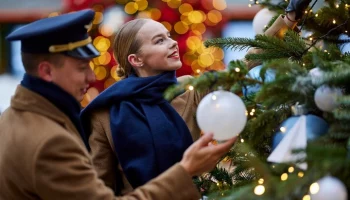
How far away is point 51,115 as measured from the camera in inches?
70.2

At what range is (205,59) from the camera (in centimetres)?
484

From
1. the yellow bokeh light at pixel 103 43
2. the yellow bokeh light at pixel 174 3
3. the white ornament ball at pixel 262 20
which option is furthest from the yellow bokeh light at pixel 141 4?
the white ornament ball at pixel 262 20

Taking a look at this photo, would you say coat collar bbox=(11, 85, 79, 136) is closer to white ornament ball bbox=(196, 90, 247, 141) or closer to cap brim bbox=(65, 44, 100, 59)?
cap brim bbox=(65, 44, 100, 59)

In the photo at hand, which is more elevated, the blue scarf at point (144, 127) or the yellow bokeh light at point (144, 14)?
the blue scarf at point (144, 127)

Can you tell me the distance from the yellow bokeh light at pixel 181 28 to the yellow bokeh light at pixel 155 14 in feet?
0.41

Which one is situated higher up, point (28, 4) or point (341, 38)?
point (341, 38)

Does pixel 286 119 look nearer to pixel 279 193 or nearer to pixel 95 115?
pixel 279 193

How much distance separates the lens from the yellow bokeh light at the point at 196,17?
16.0ft

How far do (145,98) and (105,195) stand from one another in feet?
1.73

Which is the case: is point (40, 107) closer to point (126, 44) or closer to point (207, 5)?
point (126, 44)

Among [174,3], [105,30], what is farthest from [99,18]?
[174,3]

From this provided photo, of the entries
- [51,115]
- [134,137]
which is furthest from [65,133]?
[134,137]

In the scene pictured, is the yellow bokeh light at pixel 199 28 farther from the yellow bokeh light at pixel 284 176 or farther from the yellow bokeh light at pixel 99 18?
the yellow bokeh light at pixel 284 176

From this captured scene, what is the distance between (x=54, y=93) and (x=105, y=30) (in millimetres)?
2981
